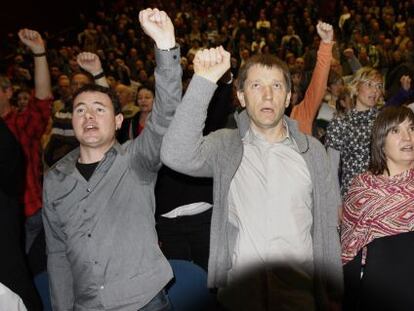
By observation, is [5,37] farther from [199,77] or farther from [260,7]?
[199,77]

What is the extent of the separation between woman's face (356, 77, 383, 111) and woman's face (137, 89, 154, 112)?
5.48 ft

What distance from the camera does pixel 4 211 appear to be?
226 cm

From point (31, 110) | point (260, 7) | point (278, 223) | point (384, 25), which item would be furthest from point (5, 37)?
point (278, 223)

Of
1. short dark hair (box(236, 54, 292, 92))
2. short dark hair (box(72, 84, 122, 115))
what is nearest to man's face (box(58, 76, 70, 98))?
short dark hair (box(72, 84, 122, 115))

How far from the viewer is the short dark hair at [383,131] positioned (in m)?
2.85

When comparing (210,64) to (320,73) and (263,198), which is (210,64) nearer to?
(263,198)

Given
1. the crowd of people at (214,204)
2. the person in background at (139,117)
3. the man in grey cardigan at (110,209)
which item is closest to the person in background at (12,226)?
the crowd of people at (214,204)

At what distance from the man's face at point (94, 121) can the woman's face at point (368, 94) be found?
1899 mm

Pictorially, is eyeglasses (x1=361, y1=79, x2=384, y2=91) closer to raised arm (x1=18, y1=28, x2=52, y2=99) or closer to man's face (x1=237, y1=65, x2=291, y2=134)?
man's face (x1=237, y1=65, x2=291, y2=134)

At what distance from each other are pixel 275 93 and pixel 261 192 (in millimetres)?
401

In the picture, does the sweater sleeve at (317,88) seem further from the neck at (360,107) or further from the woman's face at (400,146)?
the woman's face at (400,146)

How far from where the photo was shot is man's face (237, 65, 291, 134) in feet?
7.29

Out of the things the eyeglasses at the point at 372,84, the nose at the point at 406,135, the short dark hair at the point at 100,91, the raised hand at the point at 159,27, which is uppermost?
the raised hand at the point at 159,27

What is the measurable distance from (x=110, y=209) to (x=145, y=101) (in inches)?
94.3
